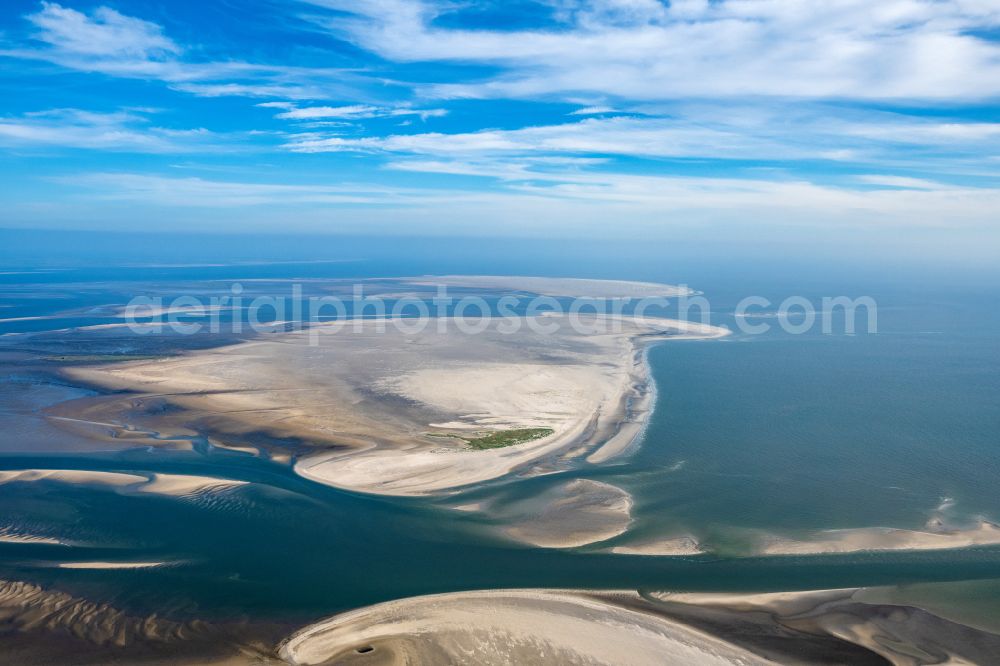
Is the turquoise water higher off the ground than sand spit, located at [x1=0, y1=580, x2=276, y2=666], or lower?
higher

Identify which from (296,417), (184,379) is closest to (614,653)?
(296,417)

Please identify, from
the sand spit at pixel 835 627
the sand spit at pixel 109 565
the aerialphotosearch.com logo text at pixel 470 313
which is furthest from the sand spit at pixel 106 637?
the aerialphotosearch.com logo text at pixel 470 313

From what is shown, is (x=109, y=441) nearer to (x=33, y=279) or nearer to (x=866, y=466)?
(x=866, y=466)

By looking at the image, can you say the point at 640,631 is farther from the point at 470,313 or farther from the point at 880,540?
the point at 470,313

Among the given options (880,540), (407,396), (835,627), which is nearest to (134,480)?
(407,396)

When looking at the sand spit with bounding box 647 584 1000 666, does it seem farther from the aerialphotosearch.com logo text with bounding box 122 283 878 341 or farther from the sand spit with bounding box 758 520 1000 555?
the aerialphotosearch.com logo text with bounding box 122 283 878 341

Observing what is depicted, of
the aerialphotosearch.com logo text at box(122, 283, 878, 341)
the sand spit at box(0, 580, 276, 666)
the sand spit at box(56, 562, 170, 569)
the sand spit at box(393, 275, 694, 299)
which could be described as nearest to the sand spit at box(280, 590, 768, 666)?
the sand spit at box(0, 580, 276, 666)

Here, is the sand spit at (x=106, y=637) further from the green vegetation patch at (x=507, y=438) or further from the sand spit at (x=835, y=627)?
the green vegetation patch at (x=507, y=438)
